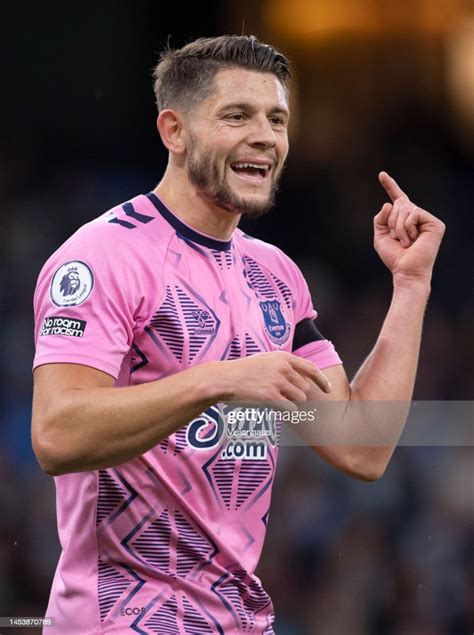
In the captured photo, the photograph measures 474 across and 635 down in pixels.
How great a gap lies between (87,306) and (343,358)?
352 cm

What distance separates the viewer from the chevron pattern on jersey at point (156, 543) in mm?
2529

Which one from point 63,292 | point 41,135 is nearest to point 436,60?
point 41,135

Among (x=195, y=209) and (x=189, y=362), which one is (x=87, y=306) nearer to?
(x=189, y=362)

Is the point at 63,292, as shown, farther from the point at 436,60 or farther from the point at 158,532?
the point at 436,60

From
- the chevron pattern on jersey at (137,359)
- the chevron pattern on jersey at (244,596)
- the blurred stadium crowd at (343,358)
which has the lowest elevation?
the blurred stadium crowd at (343,358)

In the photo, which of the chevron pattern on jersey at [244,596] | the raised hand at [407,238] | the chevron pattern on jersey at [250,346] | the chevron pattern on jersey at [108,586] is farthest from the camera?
the raised hand at [407,238]

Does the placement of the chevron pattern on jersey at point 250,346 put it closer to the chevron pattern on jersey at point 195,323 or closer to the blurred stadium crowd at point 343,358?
the chevron pattern on jersey at point 195,323

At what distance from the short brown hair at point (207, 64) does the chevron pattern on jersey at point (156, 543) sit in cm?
108

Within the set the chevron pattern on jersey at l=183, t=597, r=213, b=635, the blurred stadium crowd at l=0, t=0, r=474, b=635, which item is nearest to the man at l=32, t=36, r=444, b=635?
the chevron pattern on jersey at l=183, t=597, r=213, b=635

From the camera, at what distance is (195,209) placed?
282cm

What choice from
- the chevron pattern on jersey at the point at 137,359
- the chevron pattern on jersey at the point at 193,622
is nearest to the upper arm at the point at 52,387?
the chevron pattern on jersey at the point at 137,359

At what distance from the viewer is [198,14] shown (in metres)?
5.84

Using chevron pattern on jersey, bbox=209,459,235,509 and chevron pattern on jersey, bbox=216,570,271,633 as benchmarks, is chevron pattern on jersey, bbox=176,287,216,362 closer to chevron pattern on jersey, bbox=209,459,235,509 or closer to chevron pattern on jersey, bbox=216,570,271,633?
chevron pattern on jersey, bbox=209,459,235,509

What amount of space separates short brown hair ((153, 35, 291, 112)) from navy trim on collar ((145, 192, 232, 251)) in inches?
11.2
